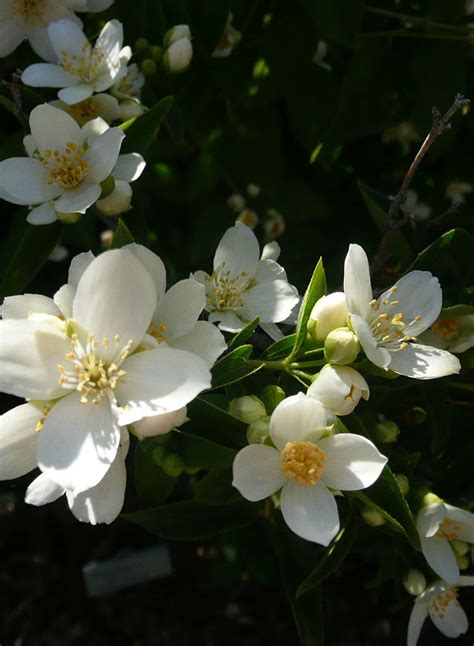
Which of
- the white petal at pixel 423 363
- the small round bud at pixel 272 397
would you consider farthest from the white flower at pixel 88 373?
the white petal at pixel 423 363

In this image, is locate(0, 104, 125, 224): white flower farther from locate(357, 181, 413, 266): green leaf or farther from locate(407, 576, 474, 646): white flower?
locate(407, 576, 474, 646): white flower

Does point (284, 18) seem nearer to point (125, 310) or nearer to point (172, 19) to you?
point (172, 19)

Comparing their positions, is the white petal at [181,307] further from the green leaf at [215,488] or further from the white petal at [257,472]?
the green leaf at [215,488]

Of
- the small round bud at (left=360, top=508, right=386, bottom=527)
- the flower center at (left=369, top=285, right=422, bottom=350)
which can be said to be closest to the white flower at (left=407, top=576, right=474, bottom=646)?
the small round bud at (left=360, top=508, right=386, bottom=527)

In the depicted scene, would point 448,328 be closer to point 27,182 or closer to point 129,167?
point 129,167

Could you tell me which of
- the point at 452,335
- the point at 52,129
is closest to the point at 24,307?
the point at 52,129

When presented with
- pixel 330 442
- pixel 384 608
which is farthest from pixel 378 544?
pixel 384 608
